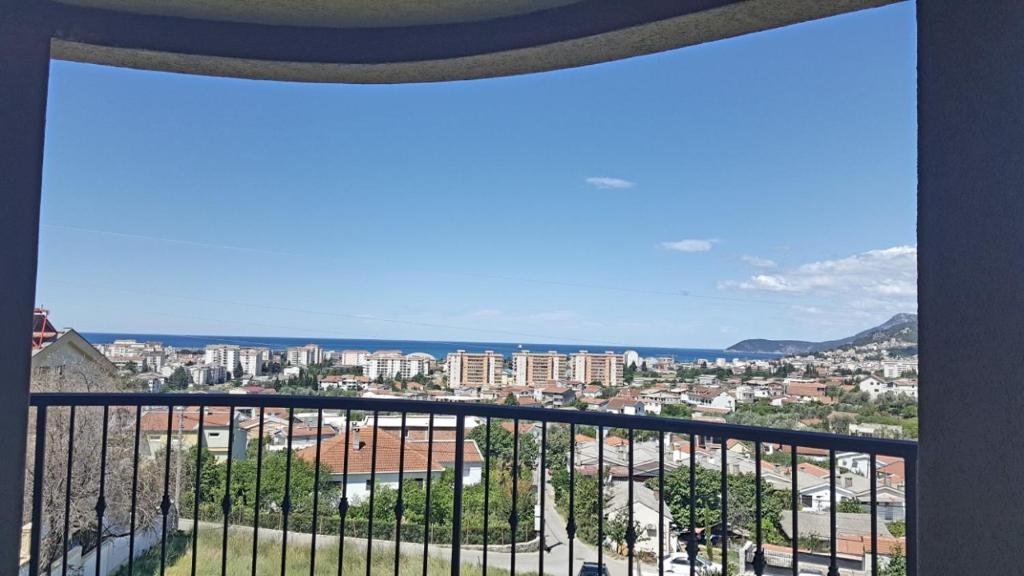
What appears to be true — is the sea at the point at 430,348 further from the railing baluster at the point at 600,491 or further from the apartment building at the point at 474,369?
the railing baluster at the point at 600,491

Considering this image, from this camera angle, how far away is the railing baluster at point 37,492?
218 cm

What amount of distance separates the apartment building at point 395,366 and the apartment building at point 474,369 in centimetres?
36

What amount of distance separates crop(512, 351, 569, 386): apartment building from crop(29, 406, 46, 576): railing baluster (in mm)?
4131

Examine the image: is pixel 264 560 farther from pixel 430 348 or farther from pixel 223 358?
pixel 430 348

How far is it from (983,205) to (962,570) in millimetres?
880

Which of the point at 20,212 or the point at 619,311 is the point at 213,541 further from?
the point at 619,311

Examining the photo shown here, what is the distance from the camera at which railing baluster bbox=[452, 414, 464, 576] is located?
90.2 inches

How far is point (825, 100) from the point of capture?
35.3 feet

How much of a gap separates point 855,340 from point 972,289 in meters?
3.45

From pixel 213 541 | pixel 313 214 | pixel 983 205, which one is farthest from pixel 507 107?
pixel 983 205

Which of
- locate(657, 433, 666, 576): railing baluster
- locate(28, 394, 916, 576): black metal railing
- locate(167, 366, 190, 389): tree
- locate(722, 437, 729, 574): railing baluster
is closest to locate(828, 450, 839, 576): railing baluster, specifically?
locate(28, 394, 916, 576): black metal railing

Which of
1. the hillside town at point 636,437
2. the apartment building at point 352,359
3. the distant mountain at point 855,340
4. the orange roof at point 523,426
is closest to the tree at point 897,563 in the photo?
the hillside town at point 636,437

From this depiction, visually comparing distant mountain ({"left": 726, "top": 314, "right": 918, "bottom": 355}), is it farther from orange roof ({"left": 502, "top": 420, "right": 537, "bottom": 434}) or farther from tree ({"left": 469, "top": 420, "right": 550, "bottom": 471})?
tree ({"left": 469, "top": 420, "right": 550, "bottom": 471})

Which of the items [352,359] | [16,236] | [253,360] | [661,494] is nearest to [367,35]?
[16,236]
